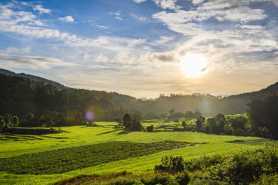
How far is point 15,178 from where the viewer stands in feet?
136

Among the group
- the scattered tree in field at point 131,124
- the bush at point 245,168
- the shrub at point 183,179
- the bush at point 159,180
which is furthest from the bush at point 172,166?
the scattered tree in field at point 131,124

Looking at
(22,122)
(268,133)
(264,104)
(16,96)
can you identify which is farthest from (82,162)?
(16,96)

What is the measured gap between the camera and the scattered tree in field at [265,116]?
113206 millimetres

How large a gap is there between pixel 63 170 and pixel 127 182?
21.6 meters

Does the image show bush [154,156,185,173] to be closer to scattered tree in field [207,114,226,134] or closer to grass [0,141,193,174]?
grass [0,141,193,174]

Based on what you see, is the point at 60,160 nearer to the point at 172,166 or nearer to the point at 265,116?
the point at 172,166

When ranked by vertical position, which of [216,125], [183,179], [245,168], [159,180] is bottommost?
[216,125]

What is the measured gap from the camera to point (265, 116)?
390ft

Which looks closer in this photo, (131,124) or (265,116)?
(265,116)

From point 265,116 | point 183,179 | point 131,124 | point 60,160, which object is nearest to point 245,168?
point 183,179

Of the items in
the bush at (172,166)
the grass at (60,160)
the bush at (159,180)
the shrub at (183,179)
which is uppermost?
the shrub at (183,179)

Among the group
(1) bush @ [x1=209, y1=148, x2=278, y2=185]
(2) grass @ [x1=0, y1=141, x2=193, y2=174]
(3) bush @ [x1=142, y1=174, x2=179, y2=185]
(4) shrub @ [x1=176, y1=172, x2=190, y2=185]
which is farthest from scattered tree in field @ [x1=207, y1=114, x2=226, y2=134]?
(4) shrub @ [x1=176, y1=172, x2=190, y2=185]

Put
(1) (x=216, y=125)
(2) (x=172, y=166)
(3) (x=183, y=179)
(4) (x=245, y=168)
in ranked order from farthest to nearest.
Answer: (1) (x=216, y=125) → (2) (x=172, y=166) → (4) (x=245, y=168) → (3) (x=183, y=179)

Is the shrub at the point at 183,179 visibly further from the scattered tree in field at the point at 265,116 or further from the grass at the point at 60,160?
the scattered tree in field at the point at 265,116
